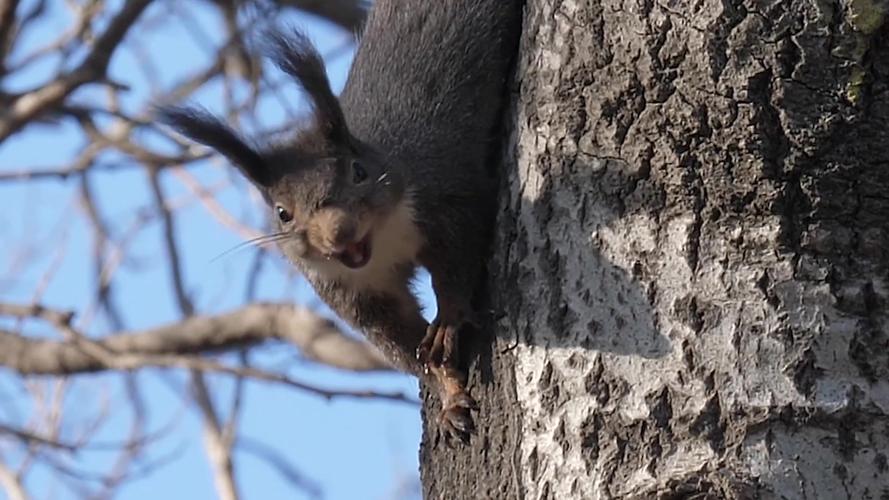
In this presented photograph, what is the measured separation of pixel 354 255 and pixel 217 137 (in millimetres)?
308

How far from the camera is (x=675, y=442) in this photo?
1.44m

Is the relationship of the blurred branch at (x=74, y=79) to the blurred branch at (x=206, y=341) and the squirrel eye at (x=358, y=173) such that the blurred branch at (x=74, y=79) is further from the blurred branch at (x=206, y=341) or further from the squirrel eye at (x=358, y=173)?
the squirrel eye at (x=358, y=173)

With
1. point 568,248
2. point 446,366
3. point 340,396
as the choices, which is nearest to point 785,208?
point 568,248

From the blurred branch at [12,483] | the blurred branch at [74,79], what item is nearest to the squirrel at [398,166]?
the blurred branch at [74,79]

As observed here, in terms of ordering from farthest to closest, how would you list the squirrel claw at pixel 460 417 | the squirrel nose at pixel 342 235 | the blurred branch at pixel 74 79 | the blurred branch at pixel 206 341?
the blurred branch at pixel 206 341
the blurred branch at pixel 74 79
the squirrel nose at pixel 342 235
the squirrel claw at pixel 460 417

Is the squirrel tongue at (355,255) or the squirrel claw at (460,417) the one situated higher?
the squirrel tongue at (355,255)

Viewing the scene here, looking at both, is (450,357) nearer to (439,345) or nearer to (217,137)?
(439,345)

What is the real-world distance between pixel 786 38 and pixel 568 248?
1.10ft

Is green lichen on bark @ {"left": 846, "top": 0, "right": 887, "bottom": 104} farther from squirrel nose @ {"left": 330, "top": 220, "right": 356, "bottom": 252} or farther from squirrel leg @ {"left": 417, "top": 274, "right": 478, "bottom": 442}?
squirrel nose @ {"left": 330, "top": 220, "right": 356, "bottom": 252}

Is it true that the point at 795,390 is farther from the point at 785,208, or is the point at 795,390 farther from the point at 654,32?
the point at 654,32

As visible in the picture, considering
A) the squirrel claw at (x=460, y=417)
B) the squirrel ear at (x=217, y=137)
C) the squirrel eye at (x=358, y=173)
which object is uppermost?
the squirrel ear at (x=217, y=137)

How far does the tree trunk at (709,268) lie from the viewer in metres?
1.42

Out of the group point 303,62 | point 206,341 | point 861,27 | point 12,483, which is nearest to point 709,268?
point 861,27

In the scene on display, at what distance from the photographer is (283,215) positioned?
2.14 metres
